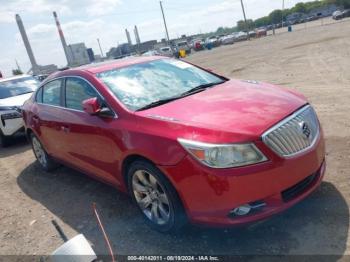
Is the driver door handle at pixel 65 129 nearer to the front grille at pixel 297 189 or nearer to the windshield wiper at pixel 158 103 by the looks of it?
the windshield wiper at pixel 158 103

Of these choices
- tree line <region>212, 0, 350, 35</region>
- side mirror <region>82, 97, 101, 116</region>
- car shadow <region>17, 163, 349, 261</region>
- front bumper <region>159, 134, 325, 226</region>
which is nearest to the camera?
front bumper <region>159, 134, 325, 226</region>

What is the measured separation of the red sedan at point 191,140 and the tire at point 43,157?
140 cm

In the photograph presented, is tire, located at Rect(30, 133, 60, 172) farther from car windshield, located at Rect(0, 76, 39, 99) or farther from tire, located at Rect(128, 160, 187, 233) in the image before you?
car windshield, located at Rect(0, 76, 39, 99)

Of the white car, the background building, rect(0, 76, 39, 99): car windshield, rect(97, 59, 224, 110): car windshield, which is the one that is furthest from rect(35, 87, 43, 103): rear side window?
the background building

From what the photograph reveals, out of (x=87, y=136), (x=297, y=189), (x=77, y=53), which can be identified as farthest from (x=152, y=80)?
(x=77, y=53)

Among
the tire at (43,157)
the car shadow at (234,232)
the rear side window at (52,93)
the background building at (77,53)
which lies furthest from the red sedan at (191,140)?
the background building at (77,53)

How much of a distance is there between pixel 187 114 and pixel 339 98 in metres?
5.06

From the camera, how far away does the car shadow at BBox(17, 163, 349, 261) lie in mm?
3229

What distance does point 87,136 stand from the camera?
174 inches

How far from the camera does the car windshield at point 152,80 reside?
4.09 m

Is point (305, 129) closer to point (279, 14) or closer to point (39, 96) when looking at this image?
point (39, 96)

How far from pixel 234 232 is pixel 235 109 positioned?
1.16 m

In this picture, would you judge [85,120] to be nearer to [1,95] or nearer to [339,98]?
[339,98]

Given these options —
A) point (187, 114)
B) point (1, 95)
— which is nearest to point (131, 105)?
point (187, 114)
